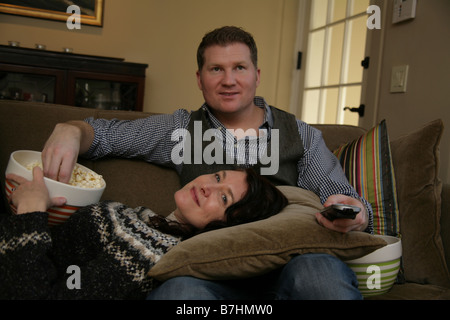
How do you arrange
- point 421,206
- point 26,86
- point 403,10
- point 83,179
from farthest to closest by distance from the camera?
point 26,86
point 403,10
point 421,206
point 83,179

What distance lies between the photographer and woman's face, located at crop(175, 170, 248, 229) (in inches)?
48.3

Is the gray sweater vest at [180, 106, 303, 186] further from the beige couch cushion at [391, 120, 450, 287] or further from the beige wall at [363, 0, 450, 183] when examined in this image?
the beige wall at [363, 0, 450, 183]

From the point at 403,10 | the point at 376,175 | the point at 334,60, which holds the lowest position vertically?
the point at 376,175

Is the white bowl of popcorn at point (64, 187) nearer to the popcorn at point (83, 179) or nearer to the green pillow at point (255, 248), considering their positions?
the popcorn at point (83, 179)

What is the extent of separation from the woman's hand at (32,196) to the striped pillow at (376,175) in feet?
3.15

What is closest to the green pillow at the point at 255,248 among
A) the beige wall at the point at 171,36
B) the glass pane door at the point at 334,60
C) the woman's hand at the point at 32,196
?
the woman's hand at the point at 32,196

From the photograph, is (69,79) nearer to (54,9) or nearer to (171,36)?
(54,9)

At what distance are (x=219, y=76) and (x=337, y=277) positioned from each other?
0.90 meters

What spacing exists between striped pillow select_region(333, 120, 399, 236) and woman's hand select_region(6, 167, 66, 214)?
960 millimetres

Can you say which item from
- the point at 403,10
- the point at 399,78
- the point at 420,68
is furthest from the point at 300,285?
the point at 403,10

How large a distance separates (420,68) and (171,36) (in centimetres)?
215

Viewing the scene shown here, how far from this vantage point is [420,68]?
214cm

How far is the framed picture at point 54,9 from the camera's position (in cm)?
326

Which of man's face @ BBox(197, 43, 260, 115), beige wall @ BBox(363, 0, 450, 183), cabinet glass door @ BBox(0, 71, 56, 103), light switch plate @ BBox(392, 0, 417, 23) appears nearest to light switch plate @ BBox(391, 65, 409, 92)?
beige wall @ BBox(363, 0, 450, 183)
